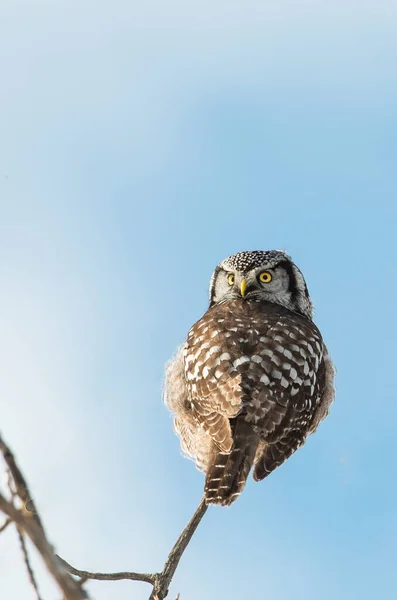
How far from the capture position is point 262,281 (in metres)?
7.18

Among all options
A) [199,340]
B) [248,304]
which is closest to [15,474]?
[199,340]

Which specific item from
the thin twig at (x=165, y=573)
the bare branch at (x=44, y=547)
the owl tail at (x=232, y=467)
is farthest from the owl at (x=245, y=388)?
the bare branch at (x=44, y=547)

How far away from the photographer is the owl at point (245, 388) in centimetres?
541

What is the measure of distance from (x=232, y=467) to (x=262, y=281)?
2.37 metres

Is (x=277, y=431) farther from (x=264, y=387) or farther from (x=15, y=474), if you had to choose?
(x=15, y=474)

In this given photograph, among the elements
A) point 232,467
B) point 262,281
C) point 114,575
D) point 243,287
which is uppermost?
point 262,281

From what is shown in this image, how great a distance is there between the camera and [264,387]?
559 cm

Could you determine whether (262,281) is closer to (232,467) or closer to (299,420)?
(299,420)

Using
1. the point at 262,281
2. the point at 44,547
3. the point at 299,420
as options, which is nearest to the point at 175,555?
the point at 299,420

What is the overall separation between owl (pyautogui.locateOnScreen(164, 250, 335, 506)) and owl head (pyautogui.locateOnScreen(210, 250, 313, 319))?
0.04 meters

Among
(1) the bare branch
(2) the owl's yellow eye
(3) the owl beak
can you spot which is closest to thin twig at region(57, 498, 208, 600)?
(3) the owl beak

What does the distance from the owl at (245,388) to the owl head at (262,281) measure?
0.04m

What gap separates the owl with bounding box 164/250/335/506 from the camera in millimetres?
5410

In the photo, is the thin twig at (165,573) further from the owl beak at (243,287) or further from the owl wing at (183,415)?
the owl beak at (243,287)
